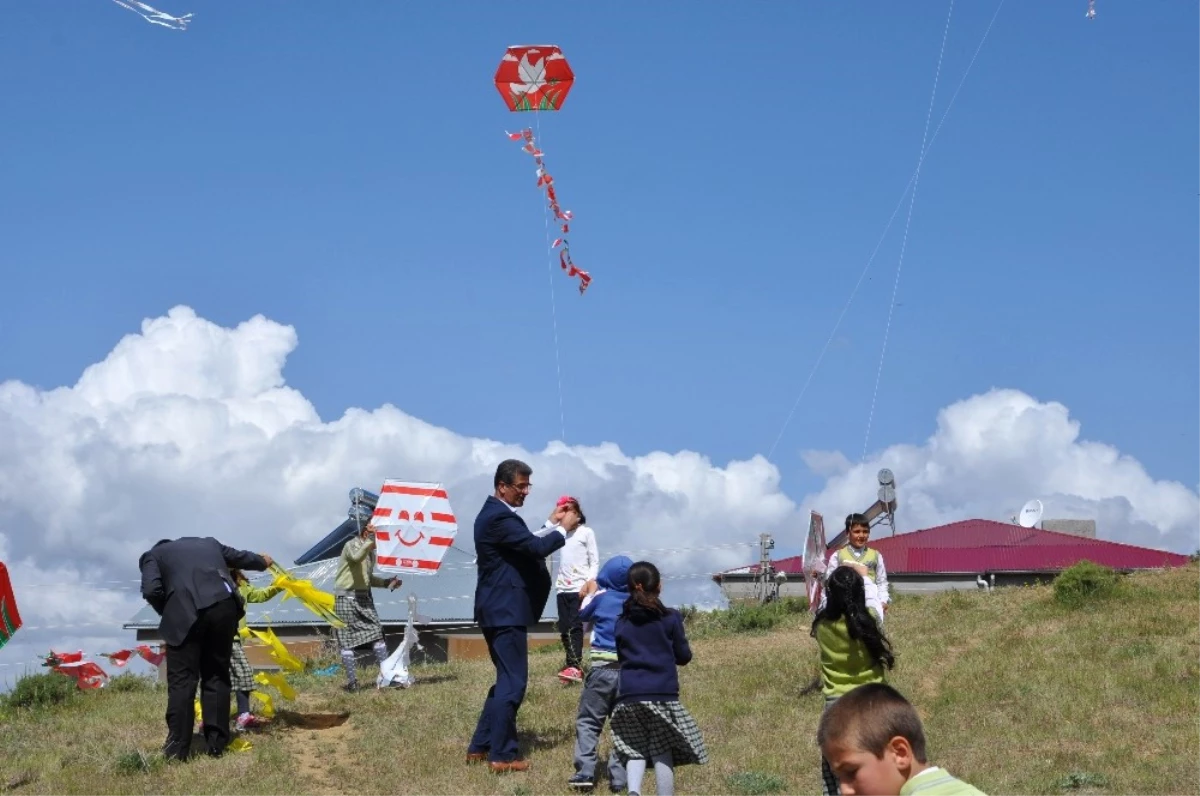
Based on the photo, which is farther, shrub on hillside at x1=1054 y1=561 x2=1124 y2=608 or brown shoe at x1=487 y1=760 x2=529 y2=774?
shrub on hillside at x1=1054 y1=561 x2=1124 y2=608

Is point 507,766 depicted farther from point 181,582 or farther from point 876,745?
point 876,745

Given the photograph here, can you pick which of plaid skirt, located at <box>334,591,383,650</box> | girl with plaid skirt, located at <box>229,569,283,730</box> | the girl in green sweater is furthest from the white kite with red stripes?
the girl in green sweater

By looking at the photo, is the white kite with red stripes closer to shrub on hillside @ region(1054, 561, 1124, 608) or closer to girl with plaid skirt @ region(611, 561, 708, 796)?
shrub on hillside @ region(1054, 561, 1124, 608)

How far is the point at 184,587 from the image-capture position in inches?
403

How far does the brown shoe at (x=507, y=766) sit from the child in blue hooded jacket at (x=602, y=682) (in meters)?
0.57

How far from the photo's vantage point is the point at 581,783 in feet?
30.6

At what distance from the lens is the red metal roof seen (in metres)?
38.2

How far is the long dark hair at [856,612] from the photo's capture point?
7738 millimetres

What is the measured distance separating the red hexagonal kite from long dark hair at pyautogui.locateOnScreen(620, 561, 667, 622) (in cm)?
690

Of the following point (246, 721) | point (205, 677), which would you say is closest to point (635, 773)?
point (205, 677)

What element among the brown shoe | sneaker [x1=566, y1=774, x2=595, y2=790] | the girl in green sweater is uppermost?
the girl in green sweater

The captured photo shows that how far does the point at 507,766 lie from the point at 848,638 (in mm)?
3063

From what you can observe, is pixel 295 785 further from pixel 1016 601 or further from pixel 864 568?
pixel 1016 601

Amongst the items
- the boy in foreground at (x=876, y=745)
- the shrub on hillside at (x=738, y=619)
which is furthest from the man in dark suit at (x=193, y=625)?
the shrub on hillside at (x=738, y=619)
